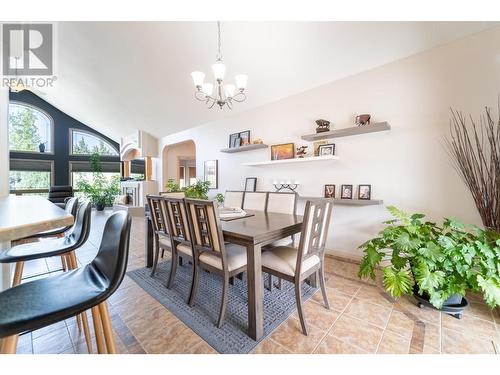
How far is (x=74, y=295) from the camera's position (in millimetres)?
790

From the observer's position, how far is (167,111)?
16.3 feet

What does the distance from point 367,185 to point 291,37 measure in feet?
6.80

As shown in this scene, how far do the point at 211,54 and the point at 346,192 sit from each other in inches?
110

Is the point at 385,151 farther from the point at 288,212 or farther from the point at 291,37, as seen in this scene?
the point at 291,37

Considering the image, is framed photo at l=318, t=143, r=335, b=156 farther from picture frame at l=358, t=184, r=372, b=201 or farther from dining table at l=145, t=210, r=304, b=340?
dining table at l=145, t=210, r=304, b=340

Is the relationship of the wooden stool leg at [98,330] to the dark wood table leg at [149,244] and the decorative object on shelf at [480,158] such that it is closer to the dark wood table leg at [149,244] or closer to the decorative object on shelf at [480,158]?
the dark wood table leg at [149,244]

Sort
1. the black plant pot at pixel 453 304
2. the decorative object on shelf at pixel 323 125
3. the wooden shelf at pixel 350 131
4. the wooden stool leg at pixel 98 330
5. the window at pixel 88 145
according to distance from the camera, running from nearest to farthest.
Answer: the wooden stool leg at pixel 98 330
the black plant pot at pixel 453 304
the wooden shelf at pixel 350 131
the decorative object on shelf at pixel 323 125
the window at pixel 88 145

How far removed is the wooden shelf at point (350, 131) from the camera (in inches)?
96.9

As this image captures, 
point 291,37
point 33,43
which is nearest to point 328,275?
point 291,37

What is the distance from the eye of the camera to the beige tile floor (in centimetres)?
139

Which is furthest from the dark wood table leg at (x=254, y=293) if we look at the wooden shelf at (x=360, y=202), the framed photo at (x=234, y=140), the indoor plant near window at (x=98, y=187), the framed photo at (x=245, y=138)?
the indoor plant near window at (x=98, y=187)

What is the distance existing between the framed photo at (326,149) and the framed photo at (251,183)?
4.35 ft

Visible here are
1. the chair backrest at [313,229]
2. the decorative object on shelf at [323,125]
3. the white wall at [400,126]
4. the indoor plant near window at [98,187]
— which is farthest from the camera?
the indoor plant near window at [98,187]

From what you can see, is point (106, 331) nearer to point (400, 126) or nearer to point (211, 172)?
point (400, 126)
